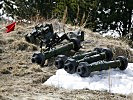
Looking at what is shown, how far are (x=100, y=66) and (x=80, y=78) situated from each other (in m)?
0.53

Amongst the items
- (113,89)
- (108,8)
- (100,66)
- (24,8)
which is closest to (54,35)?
(100,66)

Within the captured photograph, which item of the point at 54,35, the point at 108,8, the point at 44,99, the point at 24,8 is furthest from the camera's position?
the point at 24,8

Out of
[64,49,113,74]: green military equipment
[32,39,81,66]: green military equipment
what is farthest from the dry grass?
[64,49,113,74]: green military equipment

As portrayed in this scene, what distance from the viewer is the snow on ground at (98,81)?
740 cm

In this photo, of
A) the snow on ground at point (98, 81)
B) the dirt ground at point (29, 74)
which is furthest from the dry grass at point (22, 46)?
the snow on ground at point (98, 81)

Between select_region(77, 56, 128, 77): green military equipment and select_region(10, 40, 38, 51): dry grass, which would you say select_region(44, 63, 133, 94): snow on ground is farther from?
select_region(10, 40, 38, 51): dry grass

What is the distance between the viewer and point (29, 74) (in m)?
8.66

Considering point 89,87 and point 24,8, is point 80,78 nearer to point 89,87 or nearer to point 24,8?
point 89,87

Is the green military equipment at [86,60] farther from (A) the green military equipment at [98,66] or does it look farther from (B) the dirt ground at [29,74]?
(B) the dirt ground at [29,74]

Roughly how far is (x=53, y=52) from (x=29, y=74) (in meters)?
1.35

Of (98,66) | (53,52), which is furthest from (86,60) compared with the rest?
(53,52)

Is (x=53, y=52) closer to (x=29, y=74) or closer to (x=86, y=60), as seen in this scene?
(x=29, y=74)

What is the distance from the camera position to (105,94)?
23.3 ft

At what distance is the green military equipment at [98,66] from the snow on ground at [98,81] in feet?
0.39
